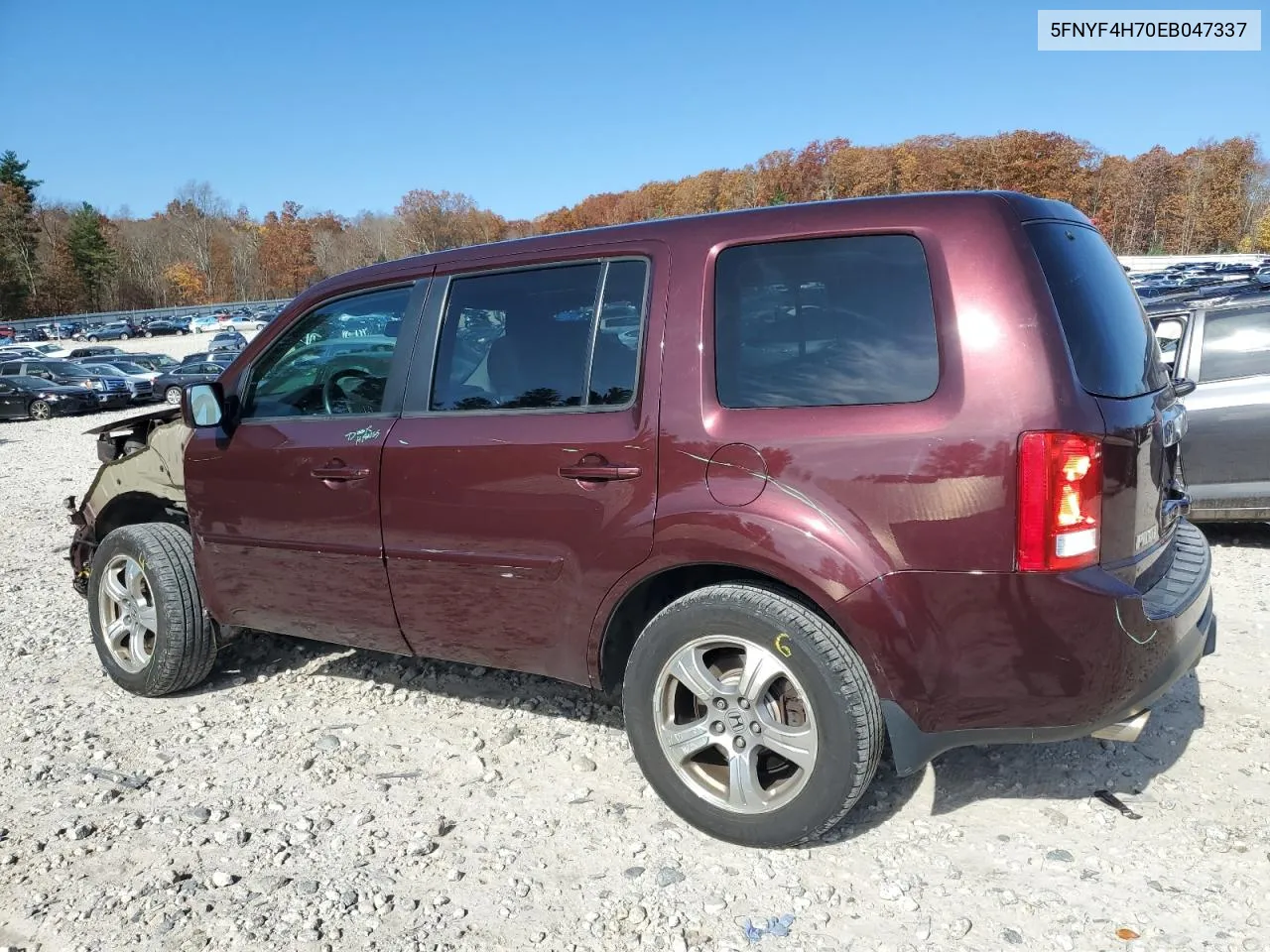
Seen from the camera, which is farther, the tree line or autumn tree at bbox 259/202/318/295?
autumn tree at bbox 259/202/318/295

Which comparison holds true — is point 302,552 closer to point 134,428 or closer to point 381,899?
point 381,899

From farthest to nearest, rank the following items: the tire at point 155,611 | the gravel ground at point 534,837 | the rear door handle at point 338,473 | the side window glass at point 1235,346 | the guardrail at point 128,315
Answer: the guardrail at point 128,315
the side window glass at point 1235,346
the tire at point 155,611
the rear door handle at point 338,473
the gravel ground at point 534,837

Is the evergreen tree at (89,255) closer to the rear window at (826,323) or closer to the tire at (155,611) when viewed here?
the tire at (155,611)

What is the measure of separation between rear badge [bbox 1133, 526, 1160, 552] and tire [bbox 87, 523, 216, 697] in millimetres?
3767

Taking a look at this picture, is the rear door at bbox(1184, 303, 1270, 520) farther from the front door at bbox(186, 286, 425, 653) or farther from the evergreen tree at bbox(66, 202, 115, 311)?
the evergreen tree at bbox(66, 202, 115, 311)

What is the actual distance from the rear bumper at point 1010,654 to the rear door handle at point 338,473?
190 centimetres

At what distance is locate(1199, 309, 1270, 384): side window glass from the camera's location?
6.15m

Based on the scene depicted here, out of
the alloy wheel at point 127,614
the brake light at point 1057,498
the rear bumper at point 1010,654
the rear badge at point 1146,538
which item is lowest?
the alloy wheel at point 127,614

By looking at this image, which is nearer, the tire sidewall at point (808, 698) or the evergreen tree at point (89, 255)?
the tire sidewall at point (808, 698)

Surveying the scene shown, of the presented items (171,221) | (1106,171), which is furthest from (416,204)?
(1106,171)

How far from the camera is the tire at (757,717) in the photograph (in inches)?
105

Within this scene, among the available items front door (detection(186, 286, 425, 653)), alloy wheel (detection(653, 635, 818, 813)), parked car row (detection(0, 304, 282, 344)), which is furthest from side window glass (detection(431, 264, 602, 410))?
parked car row (detection(0, 304, 282, 344))

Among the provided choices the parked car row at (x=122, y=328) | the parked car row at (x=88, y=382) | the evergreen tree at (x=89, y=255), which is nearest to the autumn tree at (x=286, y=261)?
the evergreen tree at (x=89, y=255)

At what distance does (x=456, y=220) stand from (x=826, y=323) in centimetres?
12149
